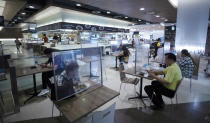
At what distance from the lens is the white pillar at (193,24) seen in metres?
4.09

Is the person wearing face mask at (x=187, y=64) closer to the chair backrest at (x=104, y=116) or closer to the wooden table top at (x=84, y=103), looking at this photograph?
the wooden table top at (x=84, y=103)

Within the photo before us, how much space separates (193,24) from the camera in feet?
13.8

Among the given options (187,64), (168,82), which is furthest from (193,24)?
(168,82)

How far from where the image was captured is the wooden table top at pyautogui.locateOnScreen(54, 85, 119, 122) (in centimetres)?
129

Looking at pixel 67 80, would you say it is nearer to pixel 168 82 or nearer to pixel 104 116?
pixel 104 116

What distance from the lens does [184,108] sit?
2.67m

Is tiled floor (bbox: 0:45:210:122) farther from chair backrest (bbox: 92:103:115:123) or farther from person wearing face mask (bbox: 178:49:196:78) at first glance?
chair backrest (bbox: 92:103:115:123)

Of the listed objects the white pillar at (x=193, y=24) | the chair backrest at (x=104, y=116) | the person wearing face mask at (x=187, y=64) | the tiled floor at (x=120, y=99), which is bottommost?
the tiled floor at (x=120, y=99)

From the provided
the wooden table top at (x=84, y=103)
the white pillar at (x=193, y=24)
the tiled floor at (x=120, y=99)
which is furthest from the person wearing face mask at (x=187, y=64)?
the wooden table top at (x=84, y=103)

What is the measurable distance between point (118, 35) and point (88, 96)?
1359 cm

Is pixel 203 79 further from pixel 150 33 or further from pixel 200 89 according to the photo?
pixel 150 33

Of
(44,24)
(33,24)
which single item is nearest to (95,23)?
(44,24)

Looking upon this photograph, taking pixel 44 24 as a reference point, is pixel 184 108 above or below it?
below

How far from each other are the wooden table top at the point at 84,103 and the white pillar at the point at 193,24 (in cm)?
406
